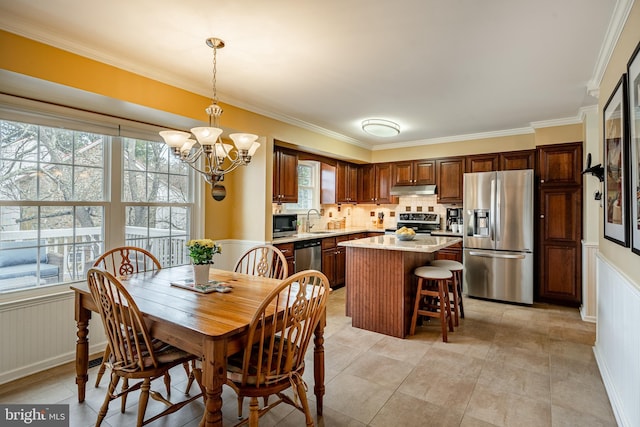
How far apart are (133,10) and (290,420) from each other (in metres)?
2.70

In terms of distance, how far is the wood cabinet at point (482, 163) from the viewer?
199 inches

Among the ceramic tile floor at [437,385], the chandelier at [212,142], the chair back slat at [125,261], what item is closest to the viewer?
the ceramic tile floor at [437,385]

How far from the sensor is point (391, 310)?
11.3 feet

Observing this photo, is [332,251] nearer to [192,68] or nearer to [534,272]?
[534,272]

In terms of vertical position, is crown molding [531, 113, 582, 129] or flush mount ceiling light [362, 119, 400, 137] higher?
crown molding [531, 113, 582, 129]

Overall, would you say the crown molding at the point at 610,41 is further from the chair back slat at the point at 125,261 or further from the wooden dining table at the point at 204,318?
the chair back slat at the point at 125,261

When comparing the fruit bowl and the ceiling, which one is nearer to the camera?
the ceiling

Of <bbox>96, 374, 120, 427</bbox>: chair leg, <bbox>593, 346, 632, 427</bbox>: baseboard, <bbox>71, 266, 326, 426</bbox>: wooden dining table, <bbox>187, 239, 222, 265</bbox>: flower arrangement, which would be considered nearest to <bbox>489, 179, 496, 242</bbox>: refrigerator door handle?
<bbox>593, 346, 632, 427</bbox>: baseboard

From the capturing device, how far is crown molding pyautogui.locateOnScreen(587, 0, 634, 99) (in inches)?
76.8

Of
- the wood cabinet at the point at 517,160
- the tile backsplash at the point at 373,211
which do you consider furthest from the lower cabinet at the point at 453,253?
the wood cabinet at the point at 517,160

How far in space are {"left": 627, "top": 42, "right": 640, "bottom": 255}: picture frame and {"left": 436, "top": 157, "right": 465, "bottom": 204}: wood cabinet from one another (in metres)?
3.47

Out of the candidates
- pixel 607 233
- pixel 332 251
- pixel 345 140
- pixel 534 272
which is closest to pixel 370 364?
pixel 607 233

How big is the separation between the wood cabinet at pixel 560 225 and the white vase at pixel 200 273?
14.7 ft

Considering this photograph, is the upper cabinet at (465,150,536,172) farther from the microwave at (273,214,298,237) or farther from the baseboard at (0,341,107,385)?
the baseboard at (0,341,107,385)
